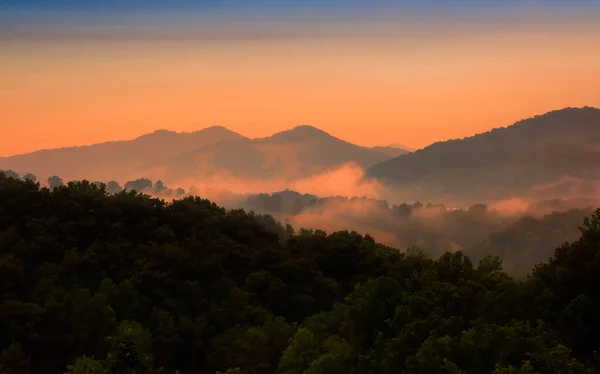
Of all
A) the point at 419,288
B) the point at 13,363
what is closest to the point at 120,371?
the point at 419,288

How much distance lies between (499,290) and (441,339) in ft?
23.4

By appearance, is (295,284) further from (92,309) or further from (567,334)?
(567,334)

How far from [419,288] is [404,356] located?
5139 millimetres

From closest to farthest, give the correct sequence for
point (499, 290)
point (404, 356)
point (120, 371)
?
1. point (120, 371)
2. point (404, 356)
3. point (499, 290)

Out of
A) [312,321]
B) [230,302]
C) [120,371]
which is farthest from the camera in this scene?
[230,302]

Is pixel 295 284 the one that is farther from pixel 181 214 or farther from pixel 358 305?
pixel 358 305

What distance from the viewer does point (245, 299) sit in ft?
184

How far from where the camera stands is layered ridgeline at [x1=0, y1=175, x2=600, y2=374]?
2695cm

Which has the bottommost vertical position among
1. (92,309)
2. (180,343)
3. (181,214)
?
(180,343)

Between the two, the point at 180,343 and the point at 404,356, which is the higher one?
the point at 404,356

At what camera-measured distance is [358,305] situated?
3366 centimetres

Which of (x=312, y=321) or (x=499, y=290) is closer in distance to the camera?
(x=499, y=290)

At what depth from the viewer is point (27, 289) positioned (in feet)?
170

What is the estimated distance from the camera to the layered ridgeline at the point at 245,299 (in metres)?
27.0
